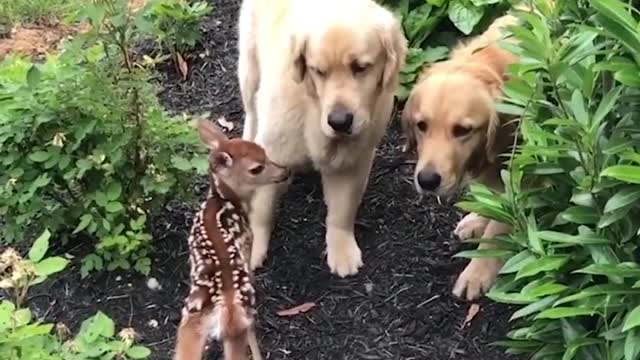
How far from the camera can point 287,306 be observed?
541cm

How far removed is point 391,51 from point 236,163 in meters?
0.83

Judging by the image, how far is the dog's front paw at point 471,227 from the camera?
18.6ft

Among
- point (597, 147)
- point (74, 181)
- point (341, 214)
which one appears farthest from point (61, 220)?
point (597, 147)

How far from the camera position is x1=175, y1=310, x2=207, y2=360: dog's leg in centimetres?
454

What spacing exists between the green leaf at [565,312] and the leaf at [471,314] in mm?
1242

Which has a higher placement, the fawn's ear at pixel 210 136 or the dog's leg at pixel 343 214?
the fawn's ear at pixel 210 136

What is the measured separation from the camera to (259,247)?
18.6ft

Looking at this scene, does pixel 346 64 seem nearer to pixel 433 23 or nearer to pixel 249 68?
pixel 249 68

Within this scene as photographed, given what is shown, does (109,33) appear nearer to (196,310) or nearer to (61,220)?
(61,220)

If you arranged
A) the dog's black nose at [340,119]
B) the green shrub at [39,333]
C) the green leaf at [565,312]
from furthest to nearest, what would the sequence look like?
the dog's black nose at [340,119] → the green leaf at [565,312] → the green shrub at [39,333]

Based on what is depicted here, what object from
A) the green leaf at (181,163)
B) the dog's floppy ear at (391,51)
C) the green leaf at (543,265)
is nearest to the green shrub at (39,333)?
the green leaf at (543,265)

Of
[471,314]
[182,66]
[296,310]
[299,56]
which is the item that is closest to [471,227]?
[471,314]

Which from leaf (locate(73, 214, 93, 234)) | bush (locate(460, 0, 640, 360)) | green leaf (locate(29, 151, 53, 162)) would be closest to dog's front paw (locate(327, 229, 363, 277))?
leaf (locate(73, 214, 93, 234))

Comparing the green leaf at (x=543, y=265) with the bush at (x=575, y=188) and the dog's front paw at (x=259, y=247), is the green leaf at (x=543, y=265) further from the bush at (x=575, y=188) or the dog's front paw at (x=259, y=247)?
the dog's front paw at (x=259, y=247)
